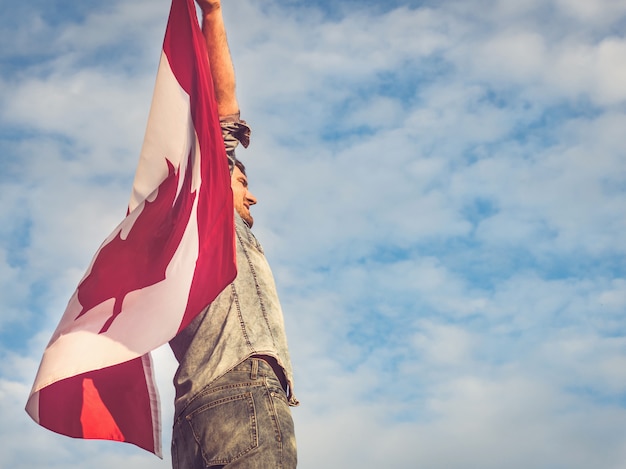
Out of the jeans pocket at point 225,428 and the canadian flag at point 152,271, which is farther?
the canadian flag at point 152,271

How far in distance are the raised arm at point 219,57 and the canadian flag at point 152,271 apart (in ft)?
0.44

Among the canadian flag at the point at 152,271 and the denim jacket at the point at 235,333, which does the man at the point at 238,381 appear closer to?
the denim jacket at the point at 235,333

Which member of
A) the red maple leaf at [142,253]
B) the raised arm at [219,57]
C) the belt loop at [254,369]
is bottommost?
the belt loop at [254,369]

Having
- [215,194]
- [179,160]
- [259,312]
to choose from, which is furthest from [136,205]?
[259,312]

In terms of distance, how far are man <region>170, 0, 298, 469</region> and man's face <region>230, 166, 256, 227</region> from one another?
1.32 feet

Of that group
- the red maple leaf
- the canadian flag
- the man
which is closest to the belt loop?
the man

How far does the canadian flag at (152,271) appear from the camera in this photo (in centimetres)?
552

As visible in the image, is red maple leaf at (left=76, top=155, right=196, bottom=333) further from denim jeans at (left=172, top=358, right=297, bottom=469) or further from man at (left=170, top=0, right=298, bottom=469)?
denim jeans at (left=172, top=358, right=297, bottom=469)

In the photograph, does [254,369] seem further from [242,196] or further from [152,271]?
[242,196]

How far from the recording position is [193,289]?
548cm

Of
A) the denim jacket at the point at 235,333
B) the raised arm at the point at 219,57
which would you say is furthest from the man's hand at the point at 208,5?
the denim jacket at the point at 235,333

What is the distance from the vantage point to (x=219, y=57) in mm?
6371

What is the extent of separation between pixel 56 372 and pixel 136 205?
1470 mm

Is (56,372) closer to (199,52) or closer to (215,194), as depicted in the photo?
(215,194)
